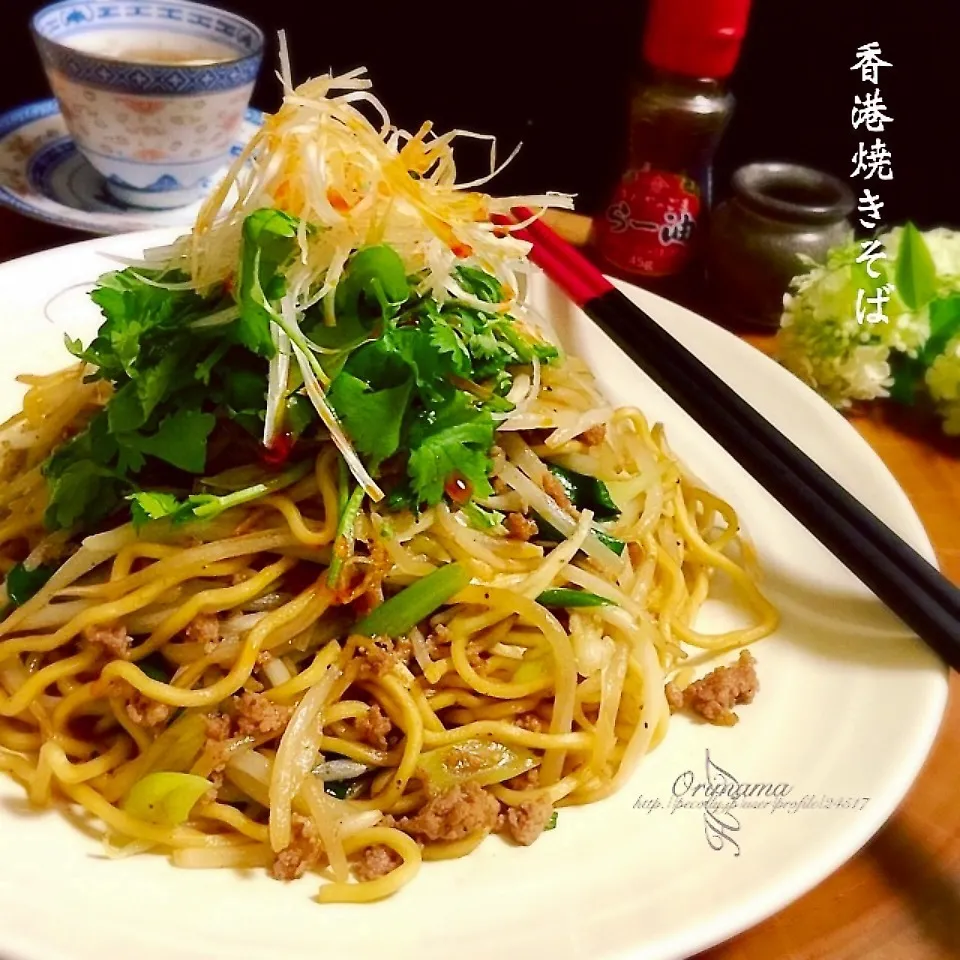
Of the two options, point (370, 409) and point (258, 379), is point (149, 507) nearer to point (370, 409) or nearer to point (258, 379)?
point (258, 379)

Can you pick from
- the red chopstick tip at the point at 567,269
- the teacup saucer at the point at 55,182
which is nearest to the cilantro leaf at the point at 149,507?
the red chopstick tip at the point at 567,269

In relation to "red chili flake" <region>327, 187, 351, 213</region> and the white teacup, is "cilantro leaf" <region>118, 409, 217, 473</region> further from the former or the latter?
the white teacup

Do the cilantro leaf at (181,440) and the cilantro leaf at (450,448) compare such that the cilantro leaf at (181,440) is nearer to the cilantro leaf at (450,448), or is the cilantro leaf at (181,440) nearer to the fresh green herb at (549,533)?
the cilantro leaf at (450,448)

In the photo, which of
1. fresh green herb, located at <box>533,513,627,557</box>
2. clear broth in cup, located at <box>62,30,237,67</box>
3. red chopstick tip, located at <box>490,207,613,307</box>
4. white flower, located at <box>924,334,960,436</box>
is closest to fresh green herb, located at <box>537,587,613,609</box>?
fresh green herb, located at <box>533,513,627,557</box>

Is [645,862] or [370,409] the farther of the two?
[370,409]

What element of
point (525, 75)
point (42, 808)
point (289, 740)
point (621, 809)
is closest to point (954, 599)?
point (621, 809)

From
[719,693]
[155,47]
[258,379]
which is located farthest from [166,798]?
[155,47]

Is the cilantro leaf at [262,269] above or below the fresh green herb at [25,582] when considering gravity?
above

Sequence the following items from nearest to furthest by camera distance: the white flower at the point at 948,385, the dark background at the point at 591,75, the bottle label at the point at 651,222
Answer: the white flower at the point at 948,385 < the bottle label at the point at 651,222 < the dark background at the point at 591,75
